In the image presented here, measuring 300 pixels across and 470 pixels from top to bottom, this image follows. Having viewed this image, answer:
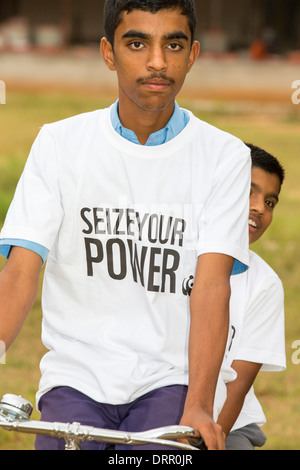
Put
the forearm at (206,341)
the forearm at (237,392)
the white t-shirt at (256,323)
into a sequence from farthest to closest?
Result: 1. the white t-shirt at (256,323)
2. the forearm at (237,392)
3. the forearm at (206,341)

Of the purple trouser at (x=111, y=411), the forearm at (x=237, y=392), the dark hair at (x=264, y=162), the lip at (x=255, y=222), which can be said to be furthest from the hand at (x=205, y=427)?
the dark hair at (x=264, y=162)

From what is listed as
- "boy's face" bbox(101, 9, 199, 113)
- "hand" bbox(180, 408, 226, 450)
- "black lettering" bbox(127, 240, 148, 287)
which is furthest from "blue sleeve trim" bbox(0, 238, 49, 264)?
"hand" bbox(180, 408, 226, 450)

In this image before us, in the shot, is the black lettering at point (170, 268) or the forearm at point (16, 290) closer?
the forearm at point (16, 290)

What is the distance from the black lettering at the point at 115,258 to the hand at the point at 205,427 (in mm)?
430

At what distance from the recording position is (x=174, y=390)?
1938 mm

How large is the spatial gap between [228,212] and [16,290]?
0.55 metres

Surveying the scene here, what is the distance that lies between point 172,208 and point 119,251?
173mm

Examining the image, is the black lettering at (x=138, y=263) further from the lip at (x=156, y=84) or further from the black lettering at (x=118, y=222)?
the lip at (x=156, y=84)

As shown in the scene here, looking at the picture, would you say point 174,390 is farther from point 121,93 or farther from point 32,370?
point 32,370

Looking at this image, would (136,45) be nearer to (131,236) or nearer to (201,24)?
(131,236)

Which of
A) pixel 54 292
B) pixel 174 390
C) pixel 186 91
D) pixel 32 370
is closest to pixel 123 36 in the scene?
pixel 54 292

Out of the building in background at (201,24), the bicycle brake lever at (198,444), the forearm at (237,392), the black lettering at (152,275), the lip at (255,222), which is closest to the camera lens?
the bicycle brake lever at (198,444)

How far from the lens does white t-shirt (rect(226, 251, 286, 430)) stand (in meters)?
2.57

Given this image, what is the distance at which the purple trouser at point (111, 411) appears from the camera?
6.15ft
